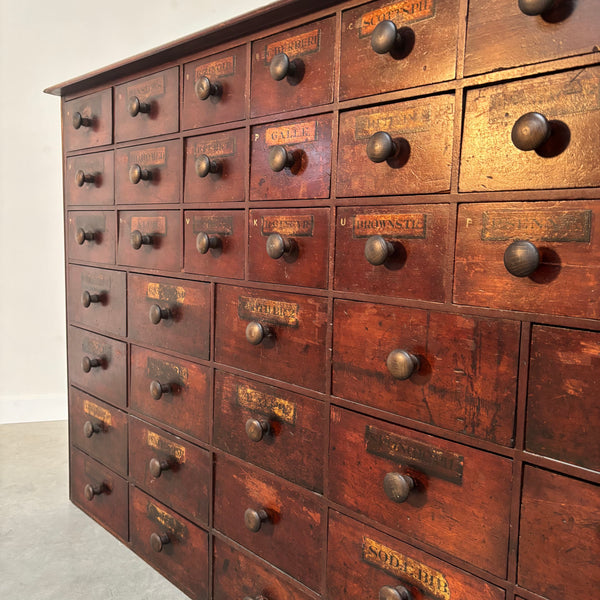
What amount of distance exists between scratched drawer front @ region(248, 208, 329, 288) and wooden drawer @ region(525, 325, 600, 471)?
56 cm

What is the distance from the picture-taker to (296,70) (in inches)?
56.6

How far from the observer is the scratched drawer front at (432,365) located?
1.12m

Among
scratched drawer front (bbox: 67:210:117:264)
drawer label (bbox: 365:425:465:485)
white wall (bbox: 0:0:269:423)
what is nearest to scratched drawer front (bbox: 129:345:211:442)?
scratched drawer front (bbox: 67:210:117:264)

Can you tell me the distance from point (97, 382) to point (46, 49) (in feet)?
7.85

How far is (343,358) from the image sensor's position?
1.39m

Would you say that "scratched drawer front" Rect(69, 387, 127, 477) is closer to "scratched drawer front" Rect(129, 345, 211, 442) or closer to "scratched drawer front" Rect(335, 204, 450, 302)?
"scratched drawer front" Rect(129, 345, 211, 442)

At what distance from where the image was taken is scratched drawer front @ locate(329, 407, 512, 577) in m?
1.15

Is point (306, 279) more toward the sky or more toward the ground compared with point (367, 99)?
more toward the ground

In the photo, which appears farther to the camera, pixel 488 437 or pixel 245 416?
pixel 245 416

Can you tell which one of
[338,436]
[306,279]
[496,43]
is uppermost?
[496,43]

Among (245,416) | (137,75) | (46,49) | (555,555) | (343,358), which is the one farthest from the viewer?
(46,49)

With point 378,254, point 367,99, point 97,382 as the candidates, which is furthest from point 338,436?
point 97,382

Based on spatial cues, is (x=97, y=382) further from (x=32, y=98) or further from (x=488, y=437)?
(x=32, y=98)

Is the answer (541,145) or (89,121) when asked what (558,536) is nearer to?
(541,145)
